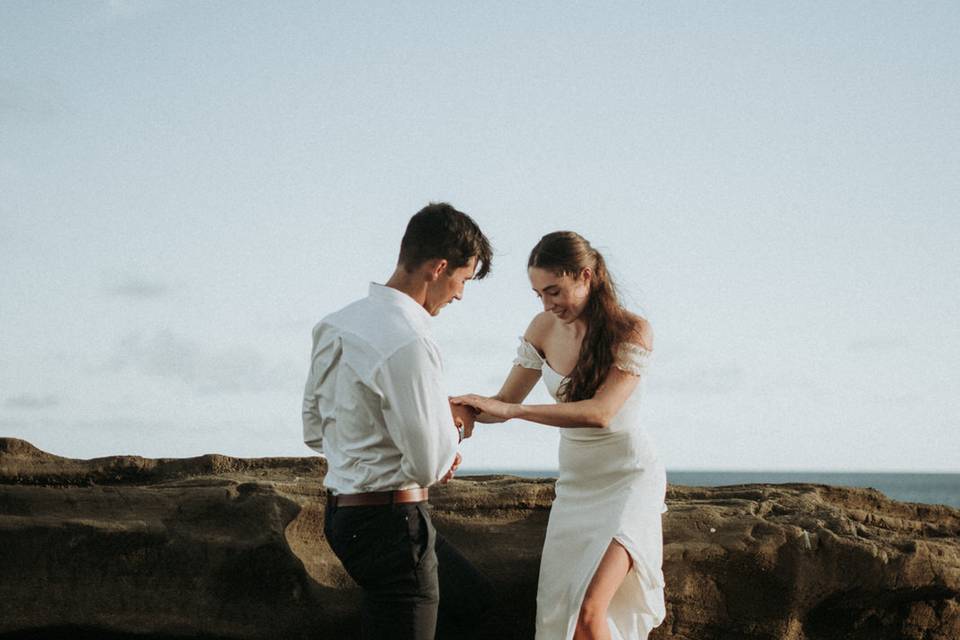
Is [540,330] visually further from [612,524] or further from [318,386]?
[318,386]

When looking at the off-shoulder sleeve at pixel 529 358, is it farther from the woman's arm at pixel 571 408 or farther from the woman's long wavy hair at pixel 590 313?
the woman's arm at pixel 571 408

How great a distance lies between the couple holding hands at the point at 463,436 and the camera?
3547 millimetres

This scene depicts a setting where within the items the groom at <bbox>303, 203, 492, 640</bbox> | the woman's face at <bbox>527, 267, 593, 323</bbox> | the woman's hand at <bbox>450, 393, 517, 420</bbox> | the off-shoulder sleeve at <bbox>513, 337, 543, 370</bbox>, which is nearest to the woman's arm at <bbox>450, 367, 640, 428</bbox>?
the woman's hand at <bbox>450, 393, 517, 420</bbox>

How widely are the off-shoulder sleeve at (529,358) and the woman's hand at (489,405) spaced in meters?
0.66

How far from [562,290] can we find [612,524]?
1068 mm

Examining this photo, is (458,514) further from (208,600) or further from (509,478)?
(208,600)

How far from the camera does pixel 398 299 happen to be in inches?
144

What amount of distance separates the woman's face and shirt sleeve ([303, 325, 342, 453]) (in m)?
1.35

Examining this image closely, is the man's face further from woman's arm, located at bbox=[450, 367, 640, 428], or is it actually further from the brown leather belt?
woman's arm, located at bbox=[450, 367, 640, 428]

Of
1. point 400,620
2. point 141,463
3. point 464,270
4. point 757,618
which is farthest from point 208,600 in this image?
point 757,618

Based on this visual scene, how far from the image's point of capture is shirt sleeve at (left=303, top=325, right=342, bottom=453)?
373 cm

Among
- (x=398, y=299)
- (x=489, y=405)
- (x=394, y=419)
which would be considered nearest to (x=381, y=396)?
(x=394, y=419)

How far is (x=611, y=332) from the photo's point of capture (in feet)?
16.0

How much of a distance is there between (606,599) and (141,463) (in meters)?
2.77
